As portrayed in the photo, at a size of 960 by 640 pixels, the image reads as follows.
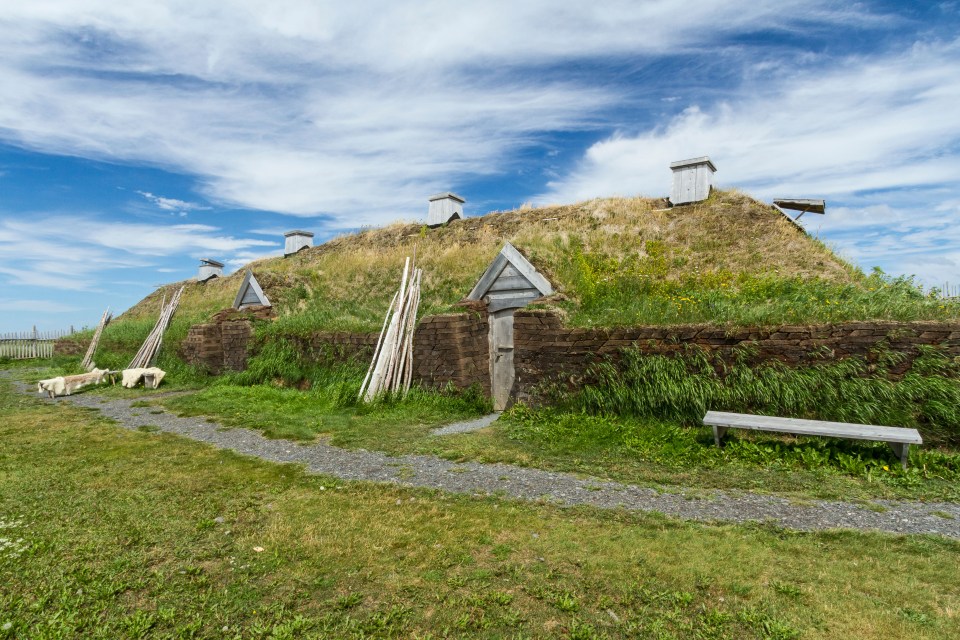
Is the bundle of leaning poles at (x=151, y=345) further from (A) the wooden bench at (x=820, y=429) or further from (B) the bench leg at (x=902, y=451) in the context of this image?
(B) the bench leg at (x=902, y=451)

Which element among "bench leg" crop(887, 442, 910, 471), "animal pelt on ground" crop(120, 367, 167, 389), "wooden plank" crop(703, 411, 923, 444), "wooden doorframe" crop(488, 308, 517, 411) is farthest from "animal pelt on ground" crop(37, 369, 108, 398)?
"bench leg" crop(887, 442, 910, 471)

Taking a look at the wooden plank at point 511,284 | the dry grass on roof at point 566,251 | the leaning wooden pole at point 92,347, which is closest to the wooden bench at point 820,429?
the dry grass on roof at point 566,251

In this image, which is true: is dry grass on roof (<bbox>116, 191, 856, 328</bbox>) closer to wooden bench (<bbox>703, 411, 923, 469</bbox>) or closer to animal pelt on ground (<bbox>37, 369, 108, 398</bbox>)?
wooden bench (<bbox>703, 411, 923, 469</bbox>)

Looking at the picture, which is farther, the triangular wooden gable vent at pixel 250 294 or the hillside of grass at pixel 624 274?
the triangular wooden gable vent at pixel 250 294

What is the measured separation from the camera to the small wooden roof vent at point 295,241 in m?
25.8

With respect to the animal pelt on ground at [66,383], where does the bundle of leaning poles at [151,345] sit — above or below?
above

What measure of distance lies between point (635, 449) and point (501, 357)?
443 centimetres

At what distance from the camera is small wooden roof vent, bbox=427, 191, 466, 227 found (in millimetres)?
21453

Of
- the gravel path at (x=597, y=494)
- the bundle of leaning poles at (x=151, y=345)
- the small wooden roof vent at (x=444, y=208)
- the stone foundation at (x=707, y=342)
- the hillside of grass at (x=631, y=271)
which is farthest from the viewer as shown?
the small wooden roof vent at (x=444, y=208)

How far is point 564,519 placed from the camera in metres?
4.66

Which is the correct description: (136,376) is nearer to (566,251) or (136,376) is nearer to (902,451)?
(566,251)

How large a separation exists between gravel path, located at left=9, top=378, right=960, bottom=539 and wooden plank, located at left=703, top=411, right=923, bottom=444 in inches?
36.7

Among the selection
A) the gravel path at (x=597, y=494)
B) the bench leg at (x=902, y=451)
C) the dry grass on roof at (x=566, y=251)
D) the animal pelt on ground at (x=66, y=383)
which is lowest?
the gravel path at (x=597, y=494)

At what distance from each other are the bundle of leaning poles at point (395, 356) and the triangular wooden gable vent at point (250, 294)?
22.3 feet
